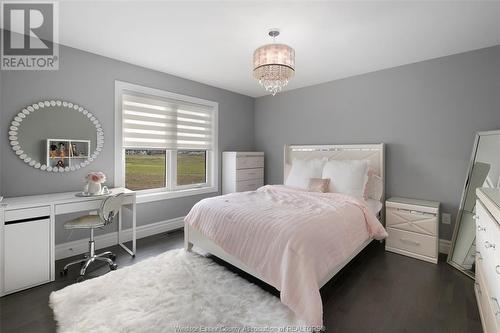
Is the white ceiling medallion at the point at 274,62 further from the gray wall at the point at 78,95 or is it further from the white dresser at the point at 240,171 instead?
the white dresser at the point at 240,171

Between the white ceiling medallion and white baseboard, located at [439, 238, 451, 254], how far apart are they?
287 cm

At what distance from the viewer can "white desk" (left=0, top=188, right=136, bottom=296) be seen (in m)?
1.99

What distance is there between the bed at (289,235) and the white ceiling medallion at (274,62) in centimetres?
137

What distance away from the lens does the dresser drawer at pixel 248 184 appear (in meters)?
4.28

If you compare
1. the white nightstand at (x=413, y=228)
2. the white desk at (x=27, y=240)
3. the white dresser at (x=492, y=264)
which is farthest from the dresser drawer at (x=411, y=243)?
the white desk at (x=27, y=240)

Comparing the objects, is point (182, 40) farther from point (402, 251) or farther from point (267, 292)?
point (402, 251)

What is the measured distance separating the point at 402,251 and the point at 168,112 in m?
3.92

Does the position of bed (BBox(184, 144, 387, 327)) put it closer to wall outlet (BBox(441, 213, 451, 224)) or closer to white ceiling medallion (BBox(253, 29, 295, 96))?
wall outlet (BBox(441, 213, 451, 224))

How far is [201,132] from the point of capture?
413 centimetres

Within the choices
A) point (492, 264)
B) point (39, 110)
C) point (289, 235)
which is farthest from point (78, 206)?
point (492, 264)

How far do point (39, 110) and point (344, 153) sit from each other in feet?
13.4

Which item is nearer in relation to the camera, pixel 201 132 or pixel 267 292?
pixel 267 292

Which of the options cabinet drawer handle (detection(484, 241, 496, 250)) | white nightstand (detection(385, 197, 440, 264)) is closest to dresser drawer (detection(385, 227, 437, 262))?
white nightstand (detection(385, 197, 440, 264))

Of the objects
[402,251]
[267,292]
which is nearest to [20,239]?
[267,292]
